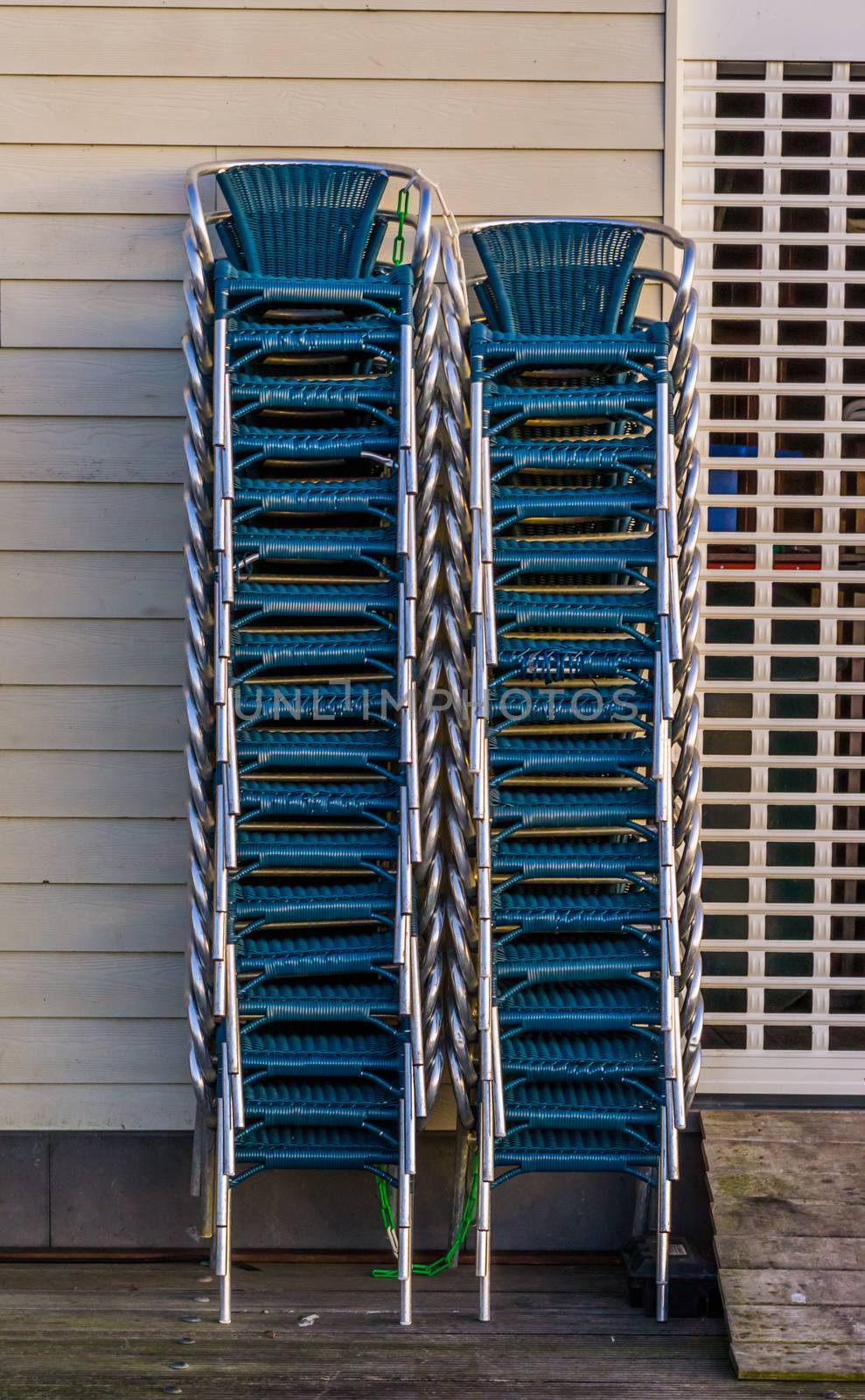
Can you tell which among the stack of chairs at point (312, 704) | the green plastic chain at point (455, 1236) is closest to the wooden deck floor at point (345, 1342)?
the green plastic chain at point (455, 1236)

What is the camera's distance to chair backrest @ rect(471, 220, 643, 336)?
2.98 metres

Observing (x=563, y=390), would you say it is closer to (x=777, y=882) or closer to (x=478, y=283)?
(x=478, y=283)

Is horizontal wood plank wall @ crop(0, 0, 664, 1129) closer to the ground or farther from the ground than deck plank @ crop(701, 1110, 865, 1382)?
farther from the ground

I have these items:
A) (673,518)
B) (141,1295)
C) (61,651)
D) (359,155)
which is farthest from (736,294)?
(141,1295)

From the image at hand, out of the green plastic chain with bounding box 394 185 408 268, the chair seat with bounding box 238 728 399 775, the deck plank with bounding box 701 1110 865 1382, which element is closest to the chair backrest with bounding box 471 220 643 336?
the green plastic chain with bounding box 394 185 408 268

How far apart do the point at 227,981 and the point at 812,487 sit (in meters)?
2.11

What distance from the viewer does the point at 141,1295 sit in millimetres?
3082

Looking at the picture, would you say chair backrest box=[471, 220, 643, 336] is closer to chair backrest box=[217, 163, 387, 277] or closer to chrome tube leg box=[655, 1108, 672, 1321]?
chair backrest box=[217, 163, 387, 277]

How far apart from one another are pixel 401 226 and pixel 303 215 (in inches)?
11.8

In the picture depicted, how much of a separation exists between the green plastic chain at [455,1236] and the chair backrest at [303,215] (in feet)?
7.73

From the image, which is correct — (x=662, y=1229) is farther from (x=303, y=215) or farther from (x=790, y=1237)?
(x=303, y=215)

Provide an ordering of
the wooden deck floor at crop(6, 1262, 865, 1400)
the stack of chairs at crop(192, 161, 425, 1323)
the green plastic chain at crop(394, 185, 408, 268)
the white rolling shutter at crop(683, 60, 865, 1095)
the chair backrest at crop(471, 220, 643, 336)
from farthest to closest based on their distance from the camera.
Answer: the white rolling shutter at crop(683, 60, 865, 1095) → the green plastic chain at crop(394, 185, 408, 268) → the chair backrest at crop(471, 220, 643, 336) → the stack of chairs at crop(192, 161, 425, 1323) → the wooden deck floor at crop(6, 1262, 865, 1400)

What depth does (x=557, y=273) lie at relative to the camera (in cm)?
300

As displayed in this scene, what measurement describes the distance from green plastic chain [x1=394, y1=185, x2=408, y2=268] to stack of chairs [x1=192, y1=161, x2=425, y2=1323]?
0.10 m
